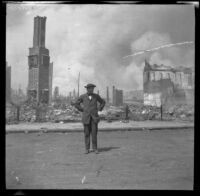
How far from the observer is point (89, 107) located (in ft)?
22.2

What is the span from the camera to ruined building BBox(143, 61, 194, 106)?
5.81 m

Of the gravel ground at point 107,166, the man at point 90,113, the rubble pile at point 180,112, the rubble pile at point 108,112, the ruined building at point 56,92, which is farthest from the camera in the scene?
the man at point 90,113

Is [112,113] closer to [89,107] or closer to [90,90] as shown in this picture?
[89,107]

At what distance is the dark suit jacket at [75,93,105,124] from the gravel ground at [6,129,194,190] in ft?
2.39

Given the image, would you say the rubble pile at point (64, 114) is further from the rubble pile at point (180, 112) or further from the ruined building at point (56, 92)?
the rubble pile at point (180, 112)

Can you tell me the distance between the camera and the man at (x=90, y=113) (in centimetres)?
657

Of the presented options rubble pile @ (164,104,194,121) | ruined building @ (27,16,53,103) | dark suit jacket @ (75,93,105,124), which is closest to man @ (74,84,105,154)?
dark suit jacket @ (75,93,105,124)

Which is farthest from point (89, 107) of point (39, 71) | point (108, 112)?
point (39, 71)

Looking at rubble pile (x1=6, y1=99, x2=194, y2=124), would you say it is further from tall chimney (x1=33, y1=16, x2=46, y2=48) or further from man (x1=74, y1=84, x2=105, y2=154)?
tall chimney (x1=33, y1=16, x2=46, y2=48)

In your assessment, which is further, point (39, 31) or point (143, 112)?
point (143, 112)

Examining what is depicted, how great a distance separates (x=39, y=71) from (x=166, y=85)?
7.97ft

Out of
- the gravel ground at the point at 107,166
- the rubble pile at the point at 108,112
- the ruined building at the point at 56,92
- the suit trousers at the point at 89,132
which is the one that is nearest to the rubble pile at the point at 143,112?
the rubble pile at the point at 108,112

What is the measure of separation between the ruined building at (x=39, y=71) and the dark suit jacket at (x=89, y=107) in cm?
77
